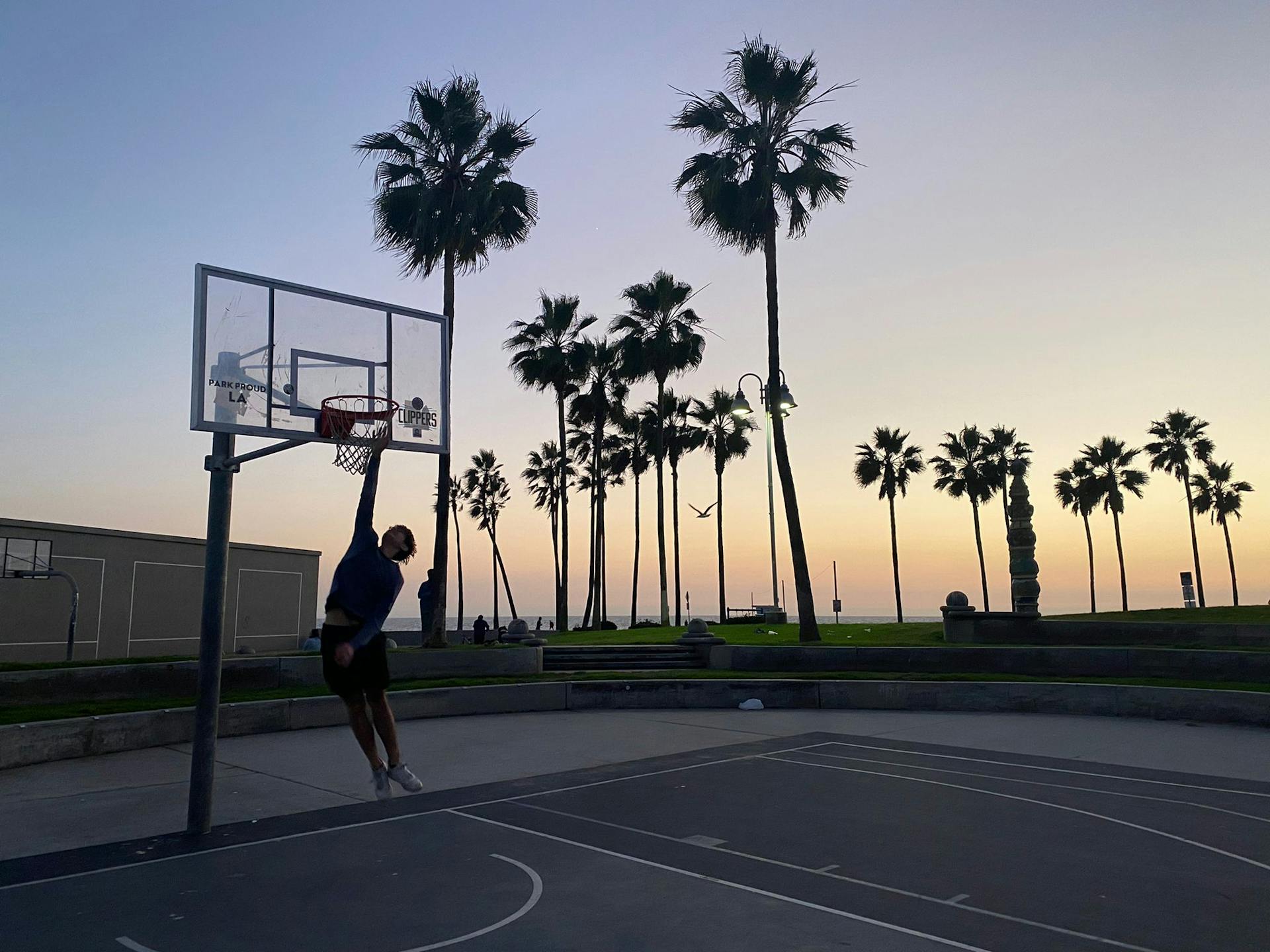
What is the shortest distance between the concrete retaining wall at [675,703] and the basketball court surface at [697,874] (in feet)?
17.3

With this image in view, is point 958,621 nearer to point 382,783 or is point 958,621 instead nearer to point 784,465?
point 784,465

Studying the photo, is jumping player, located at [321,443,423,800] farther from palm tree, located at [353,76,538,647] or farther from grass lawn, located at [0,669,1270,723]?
palm tree, located at [353,76,538,647]

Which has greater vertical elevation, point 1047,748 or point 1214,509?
point 1214,509

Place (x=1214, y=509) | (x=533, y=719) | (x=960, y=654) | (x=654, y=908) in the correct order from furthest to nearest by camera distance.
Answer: (x=1214, y=509)
(x=960, y=654)
(x=533, y=719)
(x=654, y=908)

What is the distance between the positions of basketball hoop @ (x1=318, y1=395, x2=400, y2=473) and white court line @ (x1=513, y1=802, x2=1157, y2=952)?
4.20 meters

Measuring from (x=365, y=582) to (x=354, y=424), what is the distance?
3.55 metres

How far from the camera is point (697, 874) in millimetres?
5914

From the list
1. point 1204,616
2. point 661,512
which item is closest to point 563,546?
point 661,512

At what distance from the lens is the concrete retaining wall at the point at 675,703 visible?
11523 mm

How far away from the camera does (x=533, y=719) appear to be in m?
15.0

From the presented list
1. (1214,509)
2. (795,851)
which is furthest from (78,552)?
(1214,509)

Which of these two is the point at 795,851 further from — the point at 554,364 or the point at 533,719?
the point at 554,364

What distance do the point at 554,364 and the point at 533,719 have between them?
27.2 metres

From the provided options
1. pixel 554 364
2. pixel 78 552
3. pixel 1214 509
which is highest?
pixel 554 364
